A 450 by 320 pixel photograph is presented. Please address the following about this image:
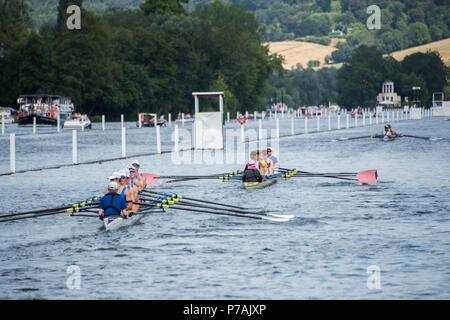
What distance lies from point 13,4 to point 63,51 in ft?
171

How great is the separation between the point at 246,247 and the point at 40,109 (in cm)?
7703

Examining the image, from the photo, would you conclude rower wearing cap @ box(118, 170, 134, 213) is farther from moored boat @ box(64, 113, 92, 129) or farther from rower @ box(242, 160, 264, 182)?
moored boat @ box(64, 113, 92, 129)

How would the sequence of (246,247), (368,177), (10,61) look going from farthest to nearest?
(10,61), (368,177), (246,247)

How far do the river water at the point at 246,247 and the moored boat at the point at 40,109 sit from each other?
201ft

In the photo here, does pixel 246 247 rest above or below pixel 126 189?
below

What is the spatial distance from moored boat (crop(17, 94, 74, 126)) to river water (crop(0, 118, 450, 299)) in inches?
2415

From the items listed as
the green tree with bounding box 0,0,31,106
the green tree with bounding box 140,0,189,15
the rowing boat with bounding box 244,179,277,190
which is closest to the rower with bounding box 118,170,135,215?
the rowing boat with bounding box 244,179,277,190

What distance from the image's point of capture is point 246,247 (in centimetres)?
1330

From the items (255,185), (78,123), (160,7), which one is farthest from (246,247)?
(160,7)

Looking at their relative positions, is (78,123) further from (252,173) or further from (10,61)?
(252,173)

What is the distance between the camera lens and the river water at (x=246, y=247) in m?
10.4
